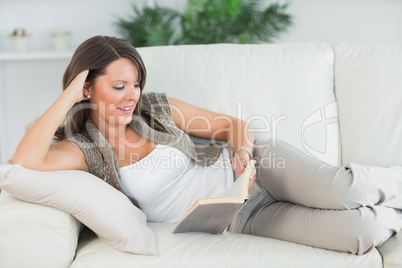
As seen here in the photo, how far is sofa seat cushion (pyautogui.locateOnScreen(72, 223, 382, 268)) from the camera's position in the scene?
142cm

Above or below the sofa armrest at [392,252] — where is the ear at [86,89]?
above

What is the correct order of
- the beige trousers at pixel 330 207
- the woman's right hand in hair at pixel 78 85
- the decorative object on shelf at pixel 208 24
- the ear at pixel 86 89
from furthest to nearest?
the decorative object on shelf at pixel 208 24 → the ear at pixel 86 89 → the woman's right hand in hair at pixel 78 85 → the beige trousers at pixel 330 207

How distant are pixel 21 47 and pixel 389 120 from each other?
7.66ft

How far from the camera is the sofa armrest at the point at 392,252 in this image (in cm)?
143

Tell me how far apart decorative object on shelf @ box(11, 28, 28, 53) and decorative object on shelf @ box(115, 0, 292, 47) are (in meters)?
0.61

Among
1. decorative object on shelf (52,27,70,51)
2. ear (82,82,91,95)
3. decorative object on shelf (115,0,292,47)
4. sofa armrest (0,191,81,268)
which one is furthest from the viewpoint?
decorative object on shelf (52,27,70,51)

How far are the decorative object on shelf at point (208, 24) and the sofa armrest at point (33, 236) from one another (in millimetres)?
1824

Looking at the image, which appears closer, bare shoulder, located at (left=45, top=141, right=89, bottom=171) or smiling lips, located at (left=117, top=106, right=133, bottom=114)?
bare shoulder, located at (left=45, top=141, right=89, bottom=171)

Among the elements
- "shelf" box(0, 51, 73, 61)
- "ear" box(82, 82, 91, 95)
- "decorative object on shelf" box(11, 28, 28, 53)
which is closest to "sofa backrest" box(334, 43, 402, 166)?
"ear" box(82, 82, 91, 95)

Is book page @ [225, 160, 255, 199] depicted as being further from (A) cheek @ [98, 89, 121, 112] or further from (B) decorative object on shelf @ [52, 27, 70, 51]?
(B) decorative object on shelf @ [52, 27, 70, 51]

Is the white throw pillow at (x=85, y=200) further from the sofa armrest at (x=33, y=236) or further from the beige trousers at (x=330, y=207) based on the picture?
the beige trousers at (x=330, y=207)

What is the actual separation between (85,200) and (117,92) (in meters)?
0.43

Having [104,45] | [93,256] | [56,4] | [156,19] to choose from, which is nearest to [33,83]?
[56,4]

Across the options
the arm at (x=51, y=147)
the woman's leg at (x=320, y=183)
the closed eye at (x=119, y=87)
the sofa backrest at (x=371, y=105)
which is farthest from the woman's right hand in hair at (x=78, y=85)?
the sofa backrest at (x=371, y=105)
